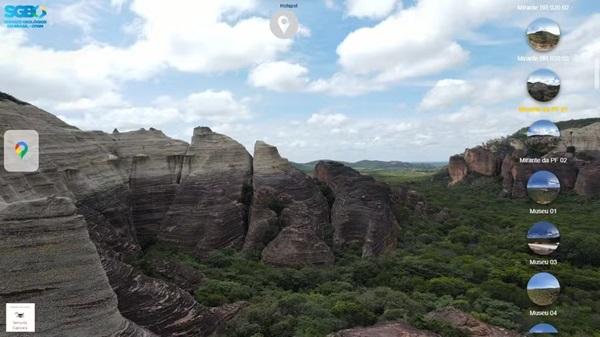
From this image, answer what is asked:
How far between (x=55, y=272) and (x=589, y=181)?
5799 centimetres

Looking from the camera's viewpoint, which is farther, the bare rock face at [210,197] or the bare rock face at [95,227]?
the bare rock face at [210,197]

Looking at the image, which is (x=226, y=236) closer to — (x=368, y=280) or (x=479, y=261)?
(x=368, y=280)

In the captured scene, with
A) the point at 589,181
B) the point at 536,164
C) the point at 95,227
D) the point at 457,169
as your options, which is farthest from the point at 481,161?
the point at 95,227

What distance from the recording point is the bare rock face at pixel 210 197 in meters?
28.4

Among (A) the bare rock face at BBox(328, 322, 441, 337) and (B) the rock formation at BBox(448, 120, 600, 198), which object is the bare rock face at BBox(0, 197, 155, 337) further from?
→ (B) the rock formation at BBox(448, 120, 600, 198)

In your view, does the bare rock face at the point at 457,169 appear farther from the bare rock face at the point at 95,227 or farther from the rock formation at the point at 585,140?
the bare rock face at the point at 95,227

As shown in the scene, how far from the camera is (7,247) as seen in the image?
37.4 ft

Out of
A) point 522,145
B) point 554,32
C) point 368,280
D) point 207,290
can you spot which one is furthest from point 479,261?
point 522,145

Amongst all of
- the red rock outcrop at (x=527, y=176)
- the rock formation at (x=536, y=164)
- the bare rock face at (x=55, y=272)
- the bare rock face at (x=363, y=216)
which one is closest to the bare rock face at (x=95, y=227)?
the bare rock face at (x=55, y=272)

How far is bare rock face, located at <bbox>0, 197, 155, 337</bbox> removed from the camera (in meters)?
11.2

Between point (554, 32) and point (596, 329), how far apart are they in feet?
42.3

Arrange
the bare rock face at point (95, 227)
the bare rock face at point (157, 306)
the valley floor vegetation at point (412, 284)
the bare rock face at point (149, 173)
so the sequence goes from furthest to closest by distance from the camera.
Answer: the bare rock face at point (149, 173)
the valley floor vegetation at point (412, 284)
the bare rock face at point (157, 306)
the bare rock face at point (95, 227)

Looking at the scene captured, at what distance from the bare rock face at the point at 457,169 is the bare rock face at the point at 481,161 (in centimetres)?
113

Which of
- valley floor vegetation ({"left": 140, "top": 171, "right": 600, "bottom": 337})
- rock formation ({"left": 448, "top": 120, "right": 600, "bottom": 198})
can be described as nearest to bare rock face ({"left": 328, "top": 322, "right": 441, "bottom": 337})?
valley floor vegetation ({"left": 140, "top": 171, "right": 600, "bottom": 337})
